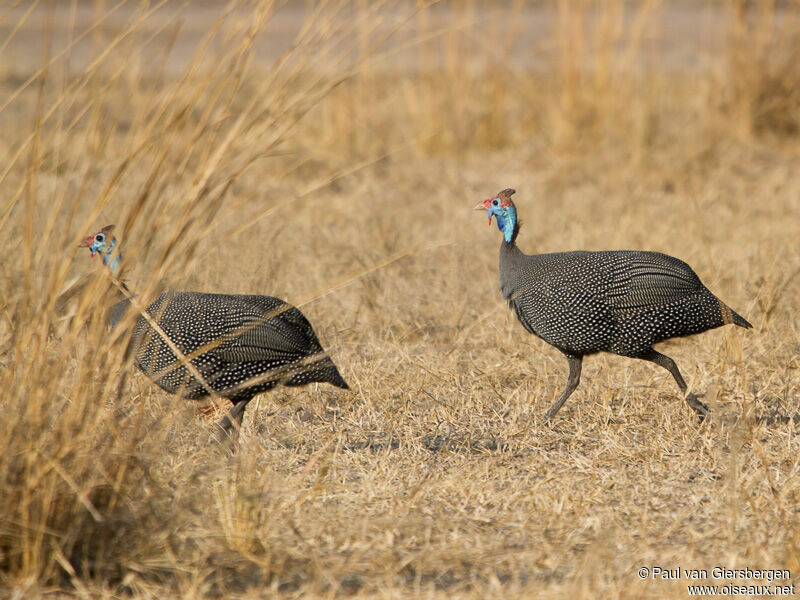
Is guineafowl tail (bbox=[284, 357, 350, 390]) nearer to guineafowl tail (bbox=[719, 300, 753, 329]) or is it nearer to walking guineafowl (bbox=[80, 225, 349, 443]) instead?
walking guineafowl (bbox=[80, 225, 349, 443])

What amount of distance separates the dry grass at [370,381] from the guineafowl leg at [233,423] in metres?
0.09

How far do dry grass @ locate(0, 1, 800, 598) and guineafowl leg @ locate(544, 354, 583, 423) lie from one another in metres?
0.06

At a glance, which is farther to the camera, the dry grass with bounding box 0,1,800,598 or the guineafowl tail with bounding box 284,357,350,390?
the guineafowl tail with bounding box 284,357,350,390

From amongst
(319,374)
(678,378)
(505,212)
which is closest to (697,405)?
(678,378)

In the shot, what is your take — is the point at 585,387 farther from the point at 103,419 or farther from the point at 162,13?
the point at 162,13

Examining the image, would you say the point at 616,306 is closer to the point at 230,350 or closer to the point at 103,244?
the point at 230,350

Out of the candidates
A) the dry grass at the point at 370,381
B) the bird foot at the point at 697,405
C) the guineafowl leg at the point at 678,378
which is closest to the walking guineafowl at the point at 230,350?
the dry grass at the point at 370,381

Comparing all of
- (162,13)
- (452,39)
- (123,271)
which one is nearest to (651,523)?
(123,271)

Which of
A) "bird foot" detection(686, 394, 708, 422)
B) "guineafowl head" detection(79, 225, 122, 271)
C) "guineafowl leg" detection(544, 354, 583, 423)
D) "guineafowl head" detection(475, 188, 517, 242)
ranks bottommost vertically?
"bird foot" detection(686, 394, 708, 422)

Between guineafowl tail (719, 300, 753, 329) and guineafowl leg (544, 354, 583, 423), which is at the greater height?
guineafowl tail (719, 300, 753, 329)

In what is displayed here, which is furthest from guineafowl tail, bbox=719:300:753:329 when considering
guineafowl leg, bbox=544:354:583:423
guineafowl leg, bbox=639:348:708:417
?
guineafowl leg, bbox=544:354:583:423

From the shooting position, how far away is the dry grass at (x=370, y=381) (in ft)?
7.70

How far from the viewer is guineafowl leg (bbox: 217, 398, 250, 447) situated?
3.43 metres

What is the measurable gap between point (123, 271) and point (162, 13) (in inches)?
559
